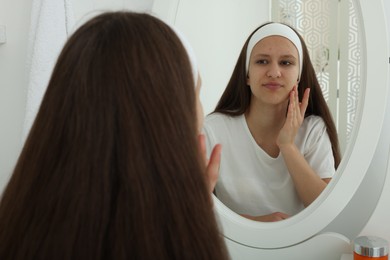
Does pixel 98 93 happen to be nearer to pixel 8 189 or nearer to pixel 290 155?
pixel 8 189

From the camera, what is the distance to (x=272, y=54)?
2.66 ft

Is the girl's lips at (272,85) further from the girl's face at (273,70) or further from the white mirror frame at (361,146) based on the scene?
the white mirror frame at (361,146)

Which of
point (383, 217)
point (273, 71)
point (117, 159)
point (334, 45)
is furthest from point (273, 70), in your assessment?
point (117, 159)

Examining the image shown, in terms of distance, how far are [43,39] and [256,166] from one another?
0.52m

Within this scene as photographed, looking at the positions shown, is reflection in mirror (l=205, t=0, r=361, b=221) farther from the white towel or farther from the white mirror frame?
the white towel

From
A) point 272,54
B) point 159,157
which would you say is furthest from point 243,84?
point 159,157

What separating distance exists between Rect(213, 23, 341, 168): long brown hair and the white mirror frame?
0.13 feet

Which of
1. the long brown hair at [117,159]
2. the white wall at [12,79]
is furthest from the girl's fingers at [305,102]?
the white wall at [12,79]

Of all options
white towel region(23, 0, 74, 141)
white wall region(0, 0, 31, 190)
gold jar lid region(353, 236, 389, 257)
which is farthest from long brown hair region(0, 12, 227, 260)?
white wall region(0, 0, 31, 190)

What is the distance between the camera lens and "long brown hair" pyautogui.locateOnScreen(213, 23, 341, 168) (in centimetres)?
78

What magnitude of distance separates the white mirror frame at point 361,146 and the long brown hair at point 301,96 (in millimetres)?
39

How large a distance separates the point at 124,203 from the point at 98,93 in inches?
4.1

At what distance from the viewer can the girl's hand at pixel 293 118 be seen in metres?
0.80

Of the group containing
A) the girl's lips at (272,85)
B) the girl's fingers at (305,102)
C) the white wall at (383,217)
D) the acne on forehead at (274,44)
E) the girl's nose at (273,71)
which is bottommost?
the white wall at (383,217)
